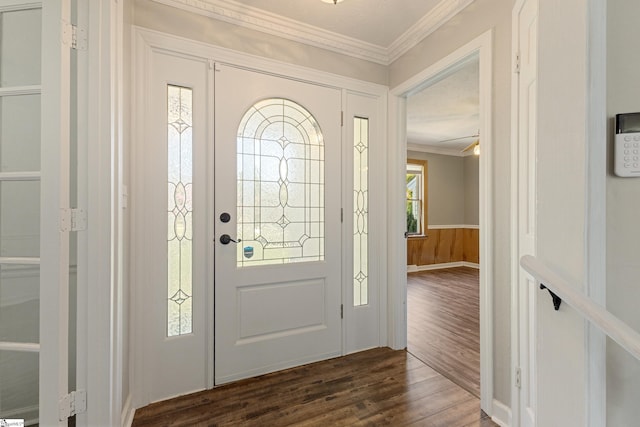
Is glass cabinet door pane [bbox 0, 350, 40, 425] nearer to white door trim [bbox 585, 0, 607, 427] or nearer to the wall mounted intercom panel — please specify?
white door trim [bbox 585, 0, 607, 427]

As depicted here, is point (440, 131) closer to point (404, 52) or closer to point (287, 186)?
point (404, 52)

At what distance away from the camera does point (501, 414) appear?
1586 millimetres

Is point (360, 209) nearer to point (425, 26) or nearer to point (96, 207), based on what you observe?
point (425, 26)

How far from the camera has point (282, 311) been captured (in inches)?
84.0

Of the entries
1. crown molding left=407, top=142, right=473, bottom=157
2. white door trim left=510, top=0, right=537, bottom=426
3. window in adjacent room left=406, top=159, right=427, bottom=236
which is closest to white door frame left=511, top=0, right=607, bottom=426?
white door trim left=510, top=0, right=537, bottom=426

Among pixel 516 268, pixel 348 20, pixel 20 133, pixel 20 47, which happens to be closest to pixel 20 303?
pixel 20 133

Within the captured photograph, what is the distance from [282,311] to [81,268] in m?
1.27

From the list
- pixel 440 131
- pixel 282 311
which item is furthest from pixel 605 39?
pixel 440 131

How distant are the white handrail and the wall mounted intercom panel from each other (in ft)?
0.97

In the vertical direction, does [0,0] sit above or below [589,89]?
above

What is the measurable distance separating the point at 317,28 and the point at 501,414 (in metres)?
2.82

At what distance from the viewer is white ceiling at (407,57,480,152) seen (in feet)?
10.3

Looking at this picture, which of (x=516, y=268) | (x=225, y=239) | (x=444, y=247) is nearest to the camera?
(x=516, y=268)

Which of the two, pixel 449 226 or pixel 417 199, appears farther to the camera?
pixel 449 226
